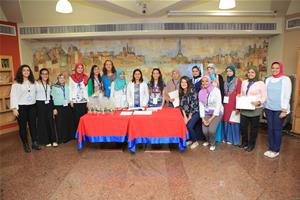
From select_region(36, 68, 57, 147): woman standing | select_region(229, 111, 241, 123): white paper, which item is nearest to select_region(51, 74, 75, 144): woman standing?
select_region(36, 68, 57, 147): woman standing

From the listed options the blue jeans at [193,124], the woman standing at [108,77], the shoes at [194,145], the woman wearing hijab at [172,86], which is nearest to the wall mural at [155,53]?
the woman wearing hijab at [172,86]

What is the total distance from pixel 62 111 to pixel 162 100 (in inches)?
82.3

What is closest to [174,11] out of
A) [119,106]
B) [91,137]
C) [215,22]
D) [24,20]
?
[215,22]

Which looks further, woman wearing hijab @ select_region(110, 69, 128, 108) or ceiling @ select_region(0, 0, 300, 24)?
ceiling @ select_region(0, 0, 300, 24)

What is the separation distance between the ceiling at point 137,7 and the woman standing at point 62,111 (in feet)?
6.41

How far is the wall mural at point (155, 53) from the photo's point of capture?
548 cm

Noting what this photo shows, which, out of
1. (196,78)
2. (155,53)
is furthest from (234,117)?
(155,53)

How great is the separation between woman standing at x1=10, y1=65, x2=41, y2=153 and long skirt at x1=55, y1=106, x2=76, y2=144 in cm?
45

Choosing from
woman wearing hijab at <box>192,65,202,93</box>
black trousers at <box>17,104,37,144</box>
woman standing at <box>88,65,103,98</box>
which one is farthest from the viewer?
woman standing at <box>88,65,103,98</box>

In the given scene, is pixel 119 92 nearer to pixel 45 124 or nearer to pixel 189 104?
pixel 189 104

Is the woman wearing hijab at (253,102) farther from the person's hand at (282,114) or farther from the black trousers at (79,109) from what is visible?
the black trousers at (79,109)

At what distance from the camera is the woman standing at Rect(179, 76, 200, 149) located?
3.87 meters

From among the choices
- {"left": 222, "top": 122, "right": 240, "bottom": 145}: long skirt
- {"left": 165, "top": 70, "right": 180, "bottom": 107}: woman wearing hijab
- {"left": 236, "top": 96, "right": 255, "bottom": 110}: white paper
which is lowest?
{"left": 222, "top": 122, "right": 240, "bottom": 145}: long skirt

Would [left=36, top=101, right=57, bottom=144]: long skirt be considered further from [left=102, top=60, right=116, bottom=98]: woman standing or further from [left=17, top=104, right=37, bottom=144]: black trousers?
[left=102, top=60, right=116, bottom=98]: woman standing
